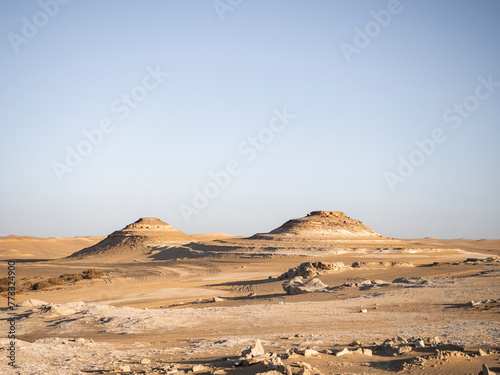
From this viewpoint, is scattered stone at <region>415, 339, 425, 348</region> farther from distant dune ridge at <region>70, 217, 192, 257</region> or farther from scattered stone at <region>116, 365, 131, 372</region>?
distant dune ridge at <region>70, 217, 192, 257</region>

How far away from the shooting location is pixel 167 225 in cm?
6594

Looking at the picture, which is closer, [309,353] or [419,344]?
[309,353]

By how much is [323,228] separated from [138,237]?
75.3 ft

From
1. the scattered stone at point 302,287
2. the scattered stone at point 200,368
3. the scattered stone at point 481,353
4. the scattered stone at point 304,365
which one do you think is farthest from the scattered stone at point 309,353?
the scattered stone at point 302,287

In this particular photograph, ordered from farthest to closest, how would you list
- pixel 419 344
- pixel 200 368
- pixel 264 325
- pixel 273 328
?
1. pixel 264 325
2. pixel 273 328
3. pixel 419 344
4. pixel 200 368

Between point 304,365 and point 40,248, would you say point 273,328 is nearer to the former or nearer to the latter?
point 304,365

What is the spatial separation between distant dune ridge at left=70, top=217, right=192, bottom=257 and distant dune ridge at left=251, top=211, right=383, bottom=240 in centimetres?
1262

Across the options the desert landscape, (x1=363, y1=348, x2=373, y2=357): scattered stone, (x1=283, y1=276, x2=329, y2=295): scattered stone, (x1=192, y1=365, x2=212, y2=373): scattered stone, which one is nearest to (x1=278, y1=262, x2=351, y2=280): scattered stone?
the desert landscape

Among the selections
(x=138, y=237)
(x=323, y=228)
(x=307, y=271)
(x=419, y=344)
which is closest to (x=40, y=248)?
(x=138, y=237)

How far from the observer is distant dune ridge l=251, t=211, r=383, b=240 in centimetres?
5147

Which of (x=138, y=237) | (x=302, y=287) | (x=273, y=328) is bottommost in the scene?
(x=273, y=328)

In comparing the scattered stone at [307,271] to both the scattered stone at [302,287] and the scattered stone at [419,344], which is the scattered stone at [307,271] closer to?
the scattered stone at [302,287]

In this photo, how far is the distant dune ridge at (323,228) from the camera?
5147 centimetres

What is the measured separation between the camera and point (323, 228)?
53.8 m
